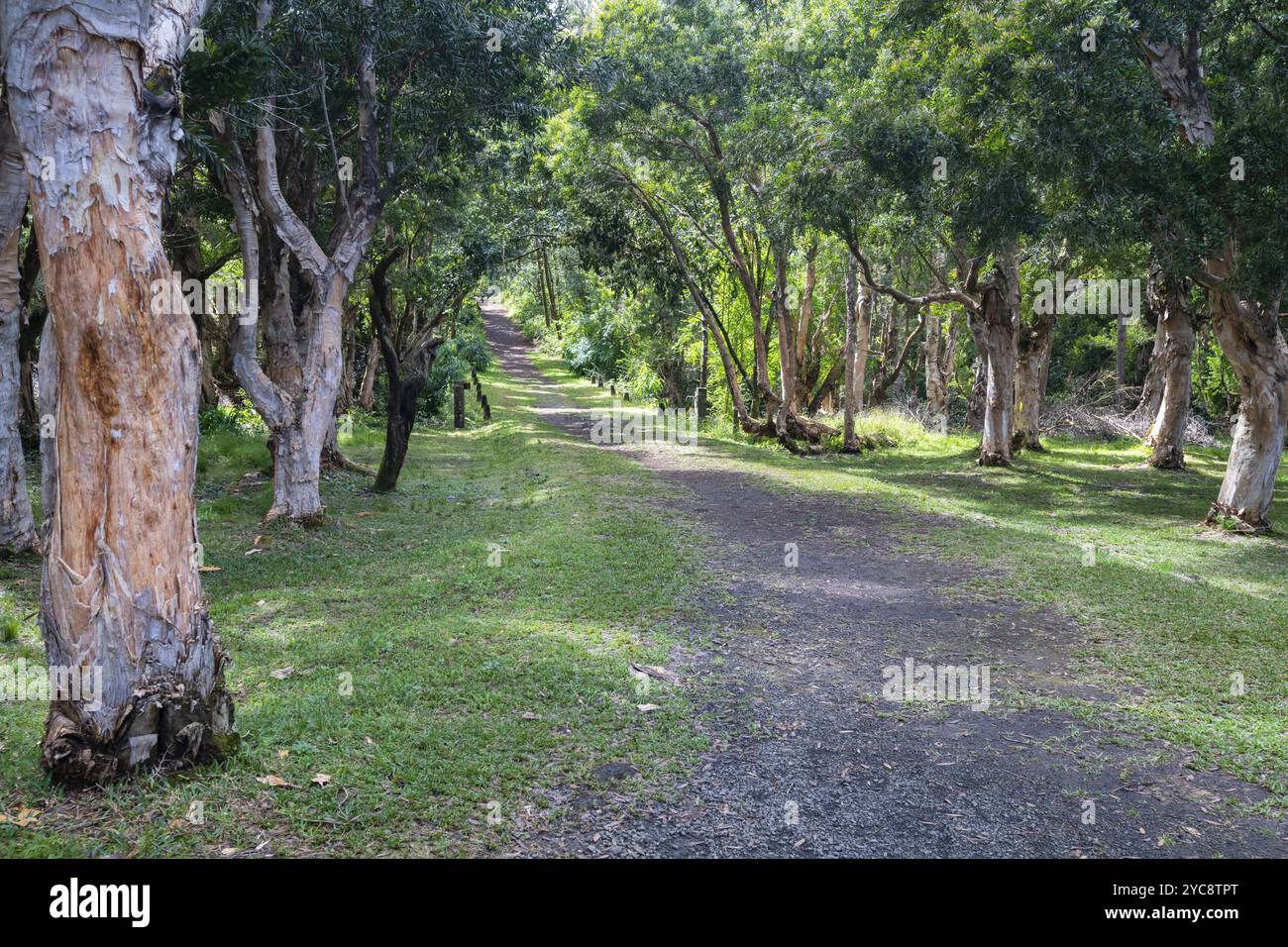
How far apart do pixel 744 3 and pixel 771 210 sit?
17.9ft

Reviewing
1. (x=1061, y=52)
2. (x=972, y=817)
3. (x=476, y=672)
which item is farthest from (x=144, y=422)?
(x=1061, y=52)

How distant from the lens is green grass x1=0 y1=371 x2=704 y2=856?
4.17 meters

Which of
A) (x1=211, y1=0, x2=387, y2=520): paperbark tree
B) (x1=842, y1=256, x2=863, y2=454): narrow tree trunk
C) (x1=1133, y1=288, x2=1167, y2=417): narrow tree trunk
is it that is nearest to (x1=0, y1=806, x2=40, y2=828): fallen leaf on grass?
(x1=211, y1=0, x2=387, y2=520): paperbark tree

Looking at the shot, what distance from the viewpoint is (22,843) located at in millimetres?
3773

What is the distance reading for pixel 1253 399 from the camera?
39.0 ft

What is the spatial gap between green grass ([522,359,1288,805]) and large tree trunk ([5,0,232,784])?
19.2 ft

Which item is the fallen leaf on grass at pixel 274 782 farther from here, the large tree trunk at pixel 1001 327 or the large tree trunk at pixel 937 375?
the large tree trunk at pixel 937 375

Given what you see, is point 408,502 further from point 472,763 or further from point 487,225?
point 472,763

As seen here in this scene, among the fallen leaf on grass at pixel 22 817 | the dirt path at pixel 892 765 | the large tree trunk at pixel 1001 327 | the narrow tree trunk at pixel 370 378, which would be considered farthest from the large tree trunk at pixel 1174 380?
the fallen leaf on grass at pixel 22 817

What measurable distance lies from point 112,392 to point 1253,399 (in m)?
13.3

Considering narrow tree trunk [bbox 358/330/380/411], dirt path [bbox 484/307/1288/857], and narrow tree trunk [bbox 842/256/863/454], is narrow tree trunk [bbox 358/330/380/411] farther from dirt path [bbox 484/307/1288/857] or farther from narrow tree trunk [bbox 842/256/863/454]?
dirt path [bbox 484/307/1288/857]

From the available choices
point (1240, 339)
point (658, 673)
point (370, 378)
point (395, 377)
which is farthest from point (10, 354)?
point (370, 378)

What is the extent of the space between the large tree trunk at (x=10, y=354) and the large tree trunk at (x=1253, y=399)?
45.5ft

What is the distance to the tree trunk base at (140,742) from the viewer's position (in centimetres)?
427
